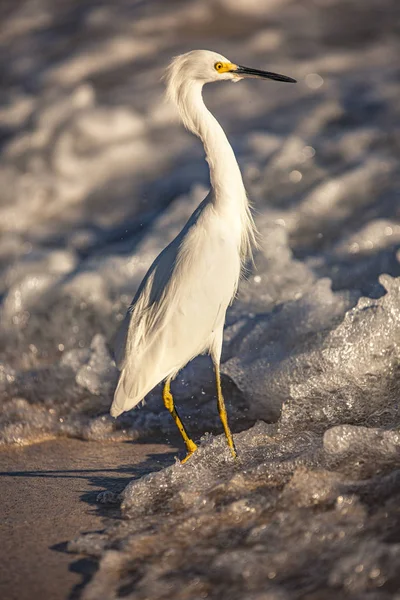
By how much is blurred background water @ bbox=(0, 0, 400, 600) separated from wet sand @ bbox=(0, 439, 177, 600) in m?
0.14

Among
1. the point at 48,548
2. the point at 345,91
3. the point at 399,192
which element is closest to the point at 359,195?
the point at 399,192

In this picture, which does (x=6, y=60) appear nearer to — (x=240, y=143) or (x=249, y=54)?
(x=249, y=54)

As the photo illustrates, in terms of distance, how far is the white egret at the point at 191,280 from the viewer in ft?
9.55

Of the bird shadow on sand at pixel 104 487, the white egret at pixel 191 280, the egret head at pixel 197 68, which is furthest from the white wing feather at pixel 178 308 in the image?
the egret head at pixel 197 68

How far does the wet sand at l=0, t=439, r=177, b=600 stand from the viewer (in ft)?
7.15

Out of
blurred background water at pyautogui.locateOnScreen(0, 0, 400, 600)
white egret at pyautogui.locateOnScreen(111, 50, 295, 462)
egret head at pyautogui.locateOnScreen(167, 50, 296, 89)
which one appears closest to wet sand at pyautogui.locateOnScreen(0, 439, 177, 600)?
blurred background water at pyautogui.locateOnScreen(0, 0, 400, 600)

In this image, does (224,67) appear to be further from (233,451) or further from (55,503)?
(55,503)

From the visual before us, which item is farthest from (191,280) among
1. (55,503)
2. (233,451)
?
(55,503)

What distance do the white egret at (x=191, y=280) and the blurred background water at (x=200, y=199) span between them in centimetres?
39

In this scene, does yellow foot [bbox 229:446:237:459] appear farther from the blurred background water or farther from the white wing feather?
the white wing feather

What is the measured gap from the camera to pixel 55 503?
2.77m

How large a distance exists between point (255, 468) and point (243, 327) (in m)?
1.52

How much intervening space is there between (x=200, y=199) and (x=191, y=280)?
2.78 metres

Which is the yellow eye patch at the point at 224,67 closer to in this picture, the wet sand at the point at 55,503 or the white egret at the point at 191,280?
the white egret at the point at 191,280
